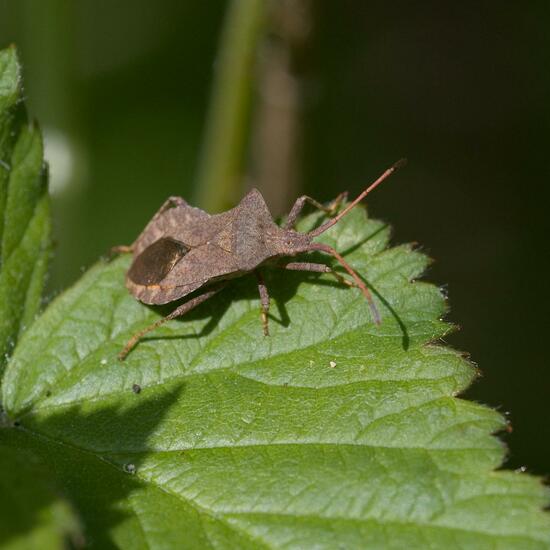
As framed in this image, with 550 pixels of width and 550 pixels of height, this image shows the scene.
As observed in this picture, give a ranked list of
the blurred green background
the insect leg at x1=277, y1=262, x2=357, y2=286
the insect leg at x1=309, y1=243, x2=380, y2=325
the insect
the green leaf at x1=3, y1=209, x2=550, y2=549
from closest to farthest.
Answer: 1. the green leaf at x1=3, y1=209, x2=550, y2=549
2. the insect leg at x1=309, y1=243, x2=380, y2=325
3. the insect leg at x1=277, y1=262, x2=357, y2=286
4. the insect
5. the blurred green background

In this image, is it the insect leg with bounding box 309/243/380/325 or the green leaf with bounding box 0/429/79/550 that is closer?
the green leaf with bounding box 0/429/79/550

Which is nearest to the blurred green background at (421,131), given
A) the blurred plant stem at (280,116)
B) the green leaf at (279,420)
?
the blurred plant stem at (280,116)

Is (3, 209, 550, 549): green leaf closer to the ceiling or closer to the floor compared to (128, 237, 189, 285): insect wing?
closer to the floor

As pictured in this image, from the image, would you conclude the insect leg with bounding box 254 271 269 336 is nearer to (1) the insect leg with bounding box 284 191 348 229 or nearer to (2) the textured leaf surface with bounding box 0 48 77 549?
(1) the insect leg with bounding box 284 191 348 229

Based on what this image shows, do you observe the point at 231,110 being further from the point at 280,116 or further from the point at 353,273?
the point at 353,273

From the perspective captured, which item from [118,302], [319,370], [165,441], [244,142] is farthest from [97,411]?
[244,142]

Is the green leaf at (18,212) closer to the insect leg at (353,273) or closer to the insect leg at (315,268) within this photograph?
the insect leg at (315,268)

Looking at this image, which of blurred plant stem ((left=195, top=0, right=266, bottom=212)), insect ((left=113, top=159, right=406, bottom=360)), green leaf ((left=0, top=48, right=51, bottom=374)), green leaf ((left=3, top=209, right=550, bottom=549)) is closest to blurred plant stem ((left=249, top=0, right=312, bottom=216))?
blurred plant stem ((left=195, top=0, right=266, bottom=212))

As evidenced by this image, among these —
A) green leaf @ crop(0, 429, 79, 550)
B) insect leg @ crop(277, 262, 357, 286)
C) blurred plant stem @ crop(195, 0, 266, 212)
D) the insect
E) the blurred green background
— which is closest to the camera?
green leaf @ crop(0, 429, 79, 550)
